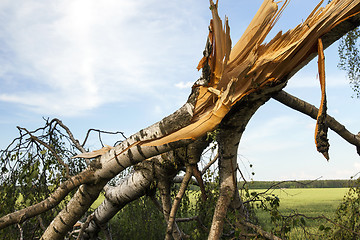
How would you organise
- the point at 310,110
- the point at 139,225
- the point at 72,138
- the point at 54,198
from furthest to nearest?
the point at 139,225 < the point at 72,138 < the point at 310,110 < the point at 54,198

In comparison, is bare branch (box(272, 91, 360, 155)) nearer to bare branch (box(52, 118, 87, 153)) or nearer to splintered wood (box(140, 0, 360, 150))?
splintered wood (box(140, 0, 360, 150))

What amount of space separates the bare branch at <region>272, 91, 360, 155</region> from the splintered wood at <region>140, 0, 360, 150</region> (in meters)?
0.82

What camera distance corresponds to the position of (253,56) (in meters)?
2.52

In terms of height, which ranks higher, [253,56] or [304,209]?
[253,56]

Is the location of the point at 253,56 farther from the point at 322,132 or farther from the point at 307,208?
the point at 307,208

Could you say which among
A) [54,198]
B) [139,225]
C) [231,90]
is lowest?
[139,225]

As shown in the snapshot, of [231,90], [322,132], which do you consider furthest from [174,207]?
[322,132]

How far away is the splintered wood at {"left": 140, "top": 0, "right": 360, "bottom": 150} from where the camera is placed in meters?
2.38

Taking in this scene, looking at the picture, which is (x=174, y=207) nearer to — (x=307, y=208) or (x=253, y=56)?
(x=253, y=56)

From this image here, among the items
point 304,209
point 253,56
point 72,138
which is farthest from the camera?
point 304,209

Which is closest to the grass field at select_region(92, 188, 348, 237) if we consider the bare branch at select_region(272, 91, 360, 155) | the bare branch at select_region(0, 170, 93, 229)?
the bare branch at select_region(272, 91, 360, 155)

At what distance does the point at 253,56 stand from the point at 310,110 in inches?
71.4

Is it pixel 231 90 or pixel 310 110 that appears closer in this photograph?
pixel 231 90

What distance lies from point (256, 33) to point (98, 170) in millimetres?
1863
